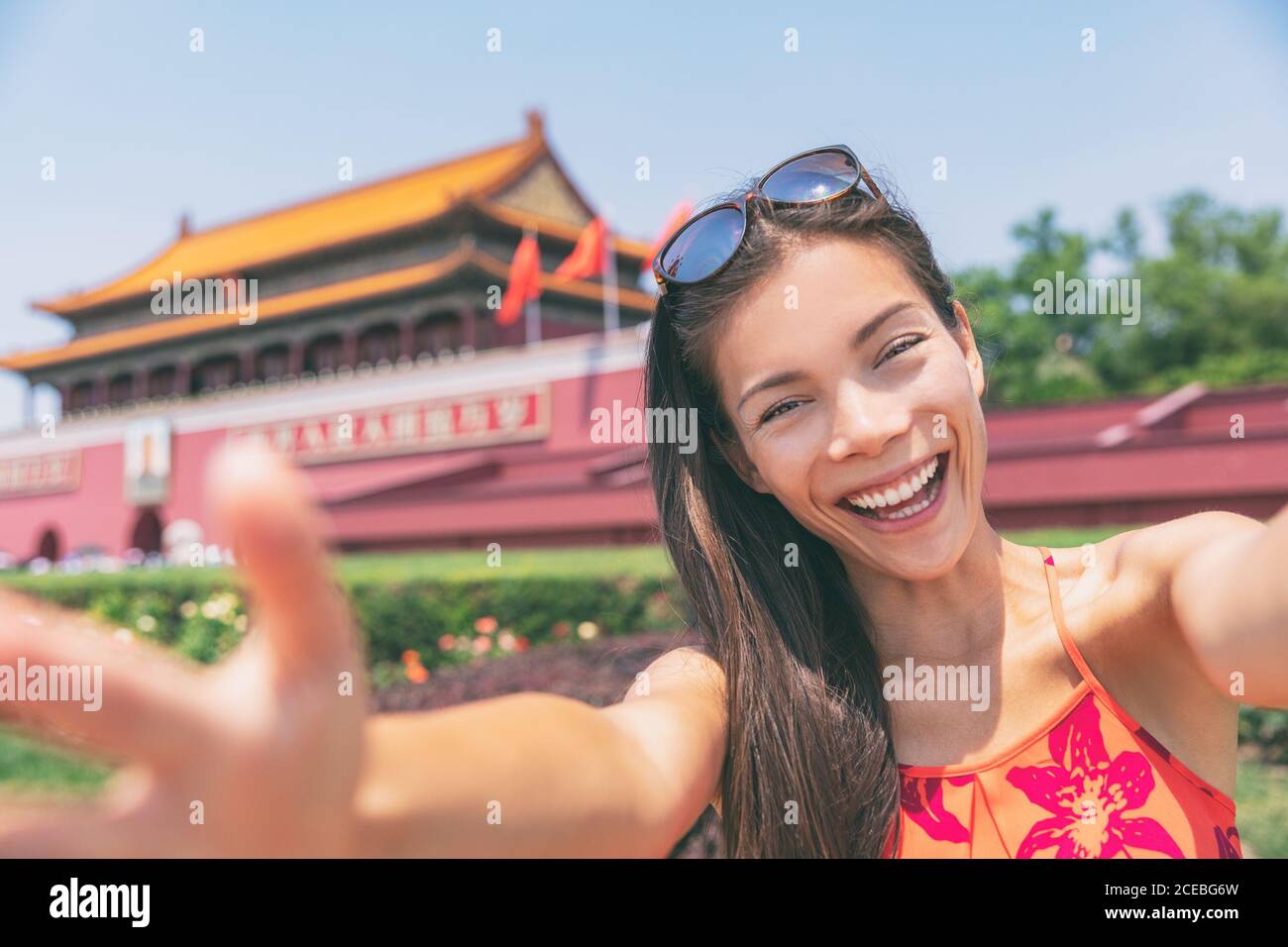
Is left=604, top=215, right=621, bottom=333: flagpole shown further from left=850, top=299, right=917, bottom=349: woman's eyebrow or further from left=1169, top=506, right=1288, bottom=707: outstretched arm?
left=1169, top=506, right=1288, bottom=707: outstretched arm

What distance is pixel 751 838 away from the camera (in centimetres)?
112

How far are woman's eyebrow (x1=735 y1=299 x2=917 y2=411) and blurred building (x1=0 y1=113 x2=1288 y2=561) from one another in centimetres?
838

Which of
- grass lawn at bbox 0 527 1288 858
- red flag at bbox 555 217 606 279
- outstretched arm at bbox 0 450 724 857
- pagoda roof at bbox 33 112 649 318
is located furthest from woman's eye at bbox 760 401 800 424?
pagoda roof at bbox 33 112 649 318

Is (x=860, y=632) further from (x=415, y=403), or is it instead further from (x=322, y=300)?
(x=322, y=300)

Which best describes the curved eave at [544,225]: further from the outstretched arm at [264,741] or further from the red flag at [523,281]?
the outstretched arm at [264,741]

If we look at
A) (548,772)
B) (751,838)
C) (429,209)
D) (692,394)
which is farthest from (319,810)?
(429,209)

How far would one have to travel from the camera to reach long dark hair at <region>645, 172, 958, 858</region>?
3.68ft

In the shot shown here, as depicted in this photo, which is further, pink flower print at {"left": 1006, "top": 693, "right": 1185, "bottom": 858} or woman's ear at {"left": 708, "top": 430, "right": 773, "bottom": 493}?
woman's ear at {"left": 708, "top": 430, "right": 773, "bottom": 493}

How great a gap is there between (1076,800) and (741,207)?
2.54ft

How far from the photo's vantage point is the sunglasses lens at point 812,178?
128 cm

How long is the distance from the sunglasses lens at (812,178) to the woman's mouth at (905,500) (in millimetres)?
359

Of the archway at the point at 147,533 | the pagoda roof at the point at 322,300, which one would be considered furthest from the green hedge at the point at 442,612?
the archway at the point at 147,533

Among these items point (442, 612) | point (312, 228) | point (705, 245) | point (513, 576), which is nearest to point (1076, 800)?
point (705, 245)
